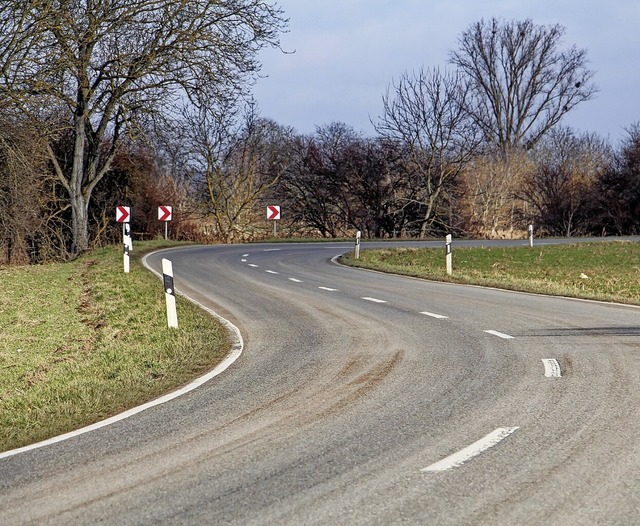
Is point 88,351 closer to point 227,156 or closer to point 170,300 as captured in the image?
point 170,300

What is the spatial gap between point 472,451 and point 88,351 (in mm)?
6957

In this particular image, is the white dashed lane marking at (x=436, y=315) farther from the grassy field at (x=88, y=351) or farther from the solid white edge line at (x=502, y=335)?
the grassy field at (x=88, y=351)

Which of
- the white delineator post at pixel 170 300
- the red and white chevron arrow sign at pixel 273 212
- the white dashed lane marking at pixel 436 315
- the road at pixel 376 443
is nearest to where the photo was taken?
the road at pixel 376 443

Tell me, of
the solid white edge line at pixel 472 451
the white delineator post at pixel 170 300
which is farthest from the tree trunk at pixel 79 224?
the solid white edge line at pixel 472 451

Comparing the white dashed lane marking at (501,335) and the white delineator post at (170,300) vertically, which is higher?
the white delineator post at (170,300)

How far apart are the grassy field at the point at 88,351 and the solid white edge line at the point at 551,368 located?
3617 millimetres

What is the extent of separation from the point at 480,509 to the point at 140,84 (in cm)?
3004

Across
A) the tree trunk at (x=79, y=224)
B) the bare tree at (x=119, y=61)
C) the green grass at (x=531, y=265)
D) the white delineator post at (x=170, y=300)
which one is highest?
the bare tree at (x=119, y=61)

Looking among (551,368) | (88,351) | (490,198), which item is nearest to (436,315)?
(551,368)

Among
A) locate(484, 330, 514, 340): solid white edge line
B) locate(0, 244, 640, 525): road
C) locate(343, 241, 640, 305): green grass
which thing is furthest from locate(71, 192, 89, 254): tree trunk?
locate(484, 330, 514, 340): solid white edge line

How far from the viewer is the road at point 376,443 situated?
14.1ft

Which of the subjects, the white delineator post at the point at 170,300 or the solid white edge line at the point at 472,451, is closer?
the solid white edge line at the point at 472,451

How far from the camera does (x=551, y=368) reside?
27.4ft

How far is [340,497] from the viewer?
444 cm
